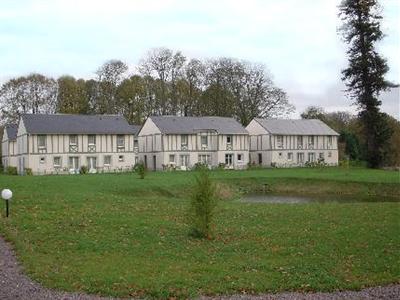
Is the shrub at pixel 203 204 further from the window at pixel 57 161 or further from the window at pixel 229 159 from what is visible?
the window at pixel 229 159

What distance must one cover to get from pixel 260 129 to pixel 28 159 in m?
27.9

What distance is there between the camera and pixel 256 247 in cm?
1161

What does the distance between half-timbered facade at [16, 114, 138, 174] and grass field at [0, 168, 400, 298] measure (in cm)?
3064

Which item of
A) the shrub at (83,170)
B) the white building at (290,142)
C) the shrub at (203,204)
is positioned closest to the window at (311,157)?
the white building at (290,142)

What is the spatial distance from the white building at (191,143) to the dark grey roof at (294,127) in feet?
13.4

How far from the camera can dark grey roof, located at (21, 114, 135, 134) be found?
49.9 m

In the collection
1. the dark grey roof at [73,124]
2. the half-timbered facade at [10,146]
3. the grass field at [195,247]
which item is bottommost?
the grass field at [195,247]

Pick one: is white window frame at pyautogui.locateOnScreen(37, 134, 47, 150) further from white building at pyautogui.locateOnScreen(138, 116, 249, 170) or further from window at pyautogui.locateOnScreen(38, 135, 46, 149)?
white building at pyautogui.locateOnScreen(138, 116, 249, 170)

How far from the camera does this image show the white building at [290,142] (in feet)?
205

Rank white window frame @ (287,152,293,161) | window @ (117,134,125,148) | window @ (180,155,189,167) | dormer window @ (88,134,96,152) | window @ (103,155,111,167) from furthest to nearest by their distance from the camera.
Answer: white window frame @ (287,152,293,161)
window @ (180,155,189,167)
window @ (117,134,125,148)
window @ (103,155,111,167)
dormer window @ (88,134,96,152)

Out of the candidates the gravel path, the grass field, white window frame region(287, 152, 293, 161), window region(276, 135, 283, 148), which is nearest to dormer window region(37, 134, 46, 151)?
window region(276, 135, 283, 148)

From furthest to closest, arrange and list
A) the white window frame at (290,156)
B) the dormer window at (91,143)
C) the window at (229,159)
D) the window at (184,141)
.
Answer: the white window frame at (290,156) → the window at (229,159) → the window at (184,141) → the dormer window at (91,143)

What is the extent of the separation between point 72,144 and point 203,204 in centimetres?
4093

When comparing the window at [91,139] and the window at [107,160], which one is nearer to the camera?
the window at [91,139]
